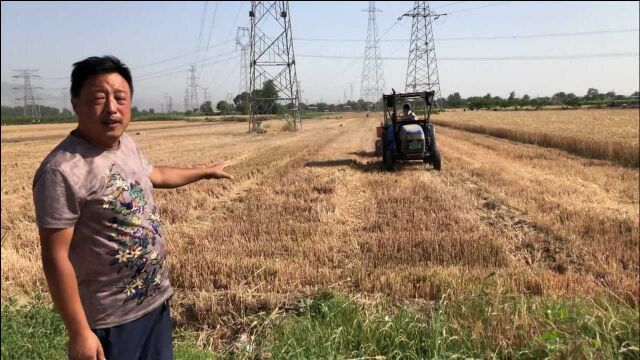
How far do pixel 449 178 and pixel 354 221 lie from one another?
4.95 metres

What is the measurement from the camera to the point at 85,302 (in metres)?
2.19

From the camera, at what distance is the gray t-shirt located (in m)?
1.95

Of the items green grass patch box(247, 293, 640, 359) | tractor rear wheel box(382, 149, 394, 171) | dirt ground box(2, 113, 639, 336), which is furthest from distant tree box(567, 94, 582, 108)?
green grass patch box(247, 293, 640, 359)

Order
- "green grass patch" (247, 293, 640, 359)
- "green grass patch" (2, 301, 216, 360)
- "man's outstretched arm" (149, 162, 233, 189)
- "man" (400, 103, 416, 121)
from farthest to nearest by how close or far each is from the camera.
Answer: "man" (400, 103, 416, 121)
"green grass patch" (2, 301, 216, 360)
"green grass patch" (247, 293, 640, 359)
"man's outstretched arm" (149, 162, 233, 189)

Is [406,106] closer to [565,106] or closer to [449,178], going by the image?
[449,178]

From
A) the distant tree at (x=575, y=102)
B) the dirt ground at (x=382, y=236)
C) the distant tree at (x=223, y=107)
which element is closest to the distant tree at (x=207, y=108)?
the distant tree at (x=223, y=107)

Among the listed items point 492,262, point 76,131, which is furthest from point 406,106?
point 76,131

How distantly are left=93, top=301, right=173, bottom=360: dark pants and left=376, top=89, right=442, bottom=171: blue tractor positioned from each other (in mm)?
10966

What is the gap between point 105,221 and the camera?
2.16m

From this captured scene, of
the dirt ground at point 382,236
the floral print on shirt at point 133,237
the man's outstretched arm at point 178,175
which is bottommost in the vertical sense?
the dirt ground at point 382,236

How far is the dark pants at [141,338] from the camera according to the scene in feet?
7.37

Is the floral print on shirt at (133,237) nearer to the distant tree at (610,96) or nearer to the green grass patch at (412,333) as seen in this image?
the green grass patch at (412,333)

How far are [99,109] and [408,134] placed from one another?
11.3 metres

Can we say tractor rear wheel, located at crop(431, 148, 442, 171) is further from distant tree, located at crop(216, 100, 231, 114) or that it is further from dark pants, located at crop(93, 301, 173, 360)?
distant tree, located at crop(216, 100, 231, 114)
